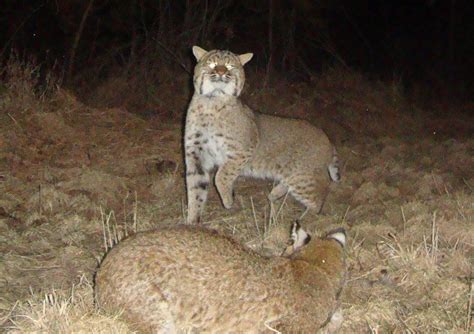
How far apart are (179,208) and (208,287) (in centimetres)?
353

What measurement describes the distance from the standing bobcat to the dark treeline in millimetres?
5038

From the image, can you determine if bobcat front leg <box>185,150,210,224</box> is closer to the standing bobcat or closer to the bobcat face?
the standing bobcat

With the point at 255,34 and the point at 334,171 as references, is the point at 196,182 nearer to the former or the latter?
the point at 334,171

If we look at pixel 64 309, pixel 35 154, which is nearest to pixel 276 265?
pixel 64 309

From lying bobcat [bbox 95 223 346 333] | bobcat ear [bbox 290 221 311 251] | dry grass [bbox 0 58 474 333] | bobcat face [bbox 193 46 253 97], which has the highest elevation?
bobcat face [bbox 193 46 253 97]

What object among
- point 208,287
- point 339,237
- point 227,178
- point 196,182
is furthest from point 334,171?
point 208,287

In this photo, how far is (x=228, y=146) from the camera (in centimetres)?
678

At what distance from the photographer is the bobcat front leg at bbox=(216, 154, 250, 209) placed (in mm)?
6758

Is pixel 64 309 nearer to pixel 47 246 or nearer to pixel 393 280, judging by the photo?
pixel 47 246

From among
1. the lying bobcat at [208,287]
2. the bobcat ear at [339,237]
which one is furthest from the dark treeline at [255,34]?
the bobcat ear at [339,237]

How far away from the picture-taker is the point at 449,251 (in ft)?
15.8

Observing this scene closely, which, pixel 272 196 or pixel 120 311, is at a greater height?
pixel 120 311

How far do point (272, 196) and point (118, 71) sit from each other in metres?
5.49

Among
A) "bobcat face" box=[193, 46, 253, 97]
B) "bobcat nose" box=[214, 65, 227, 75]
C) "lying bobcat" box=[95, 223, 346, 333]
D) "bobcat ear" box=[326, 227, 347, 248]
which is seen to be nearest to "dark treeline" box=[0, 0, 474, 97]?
"bobcat face" box=[193, 46, 253, 97]
